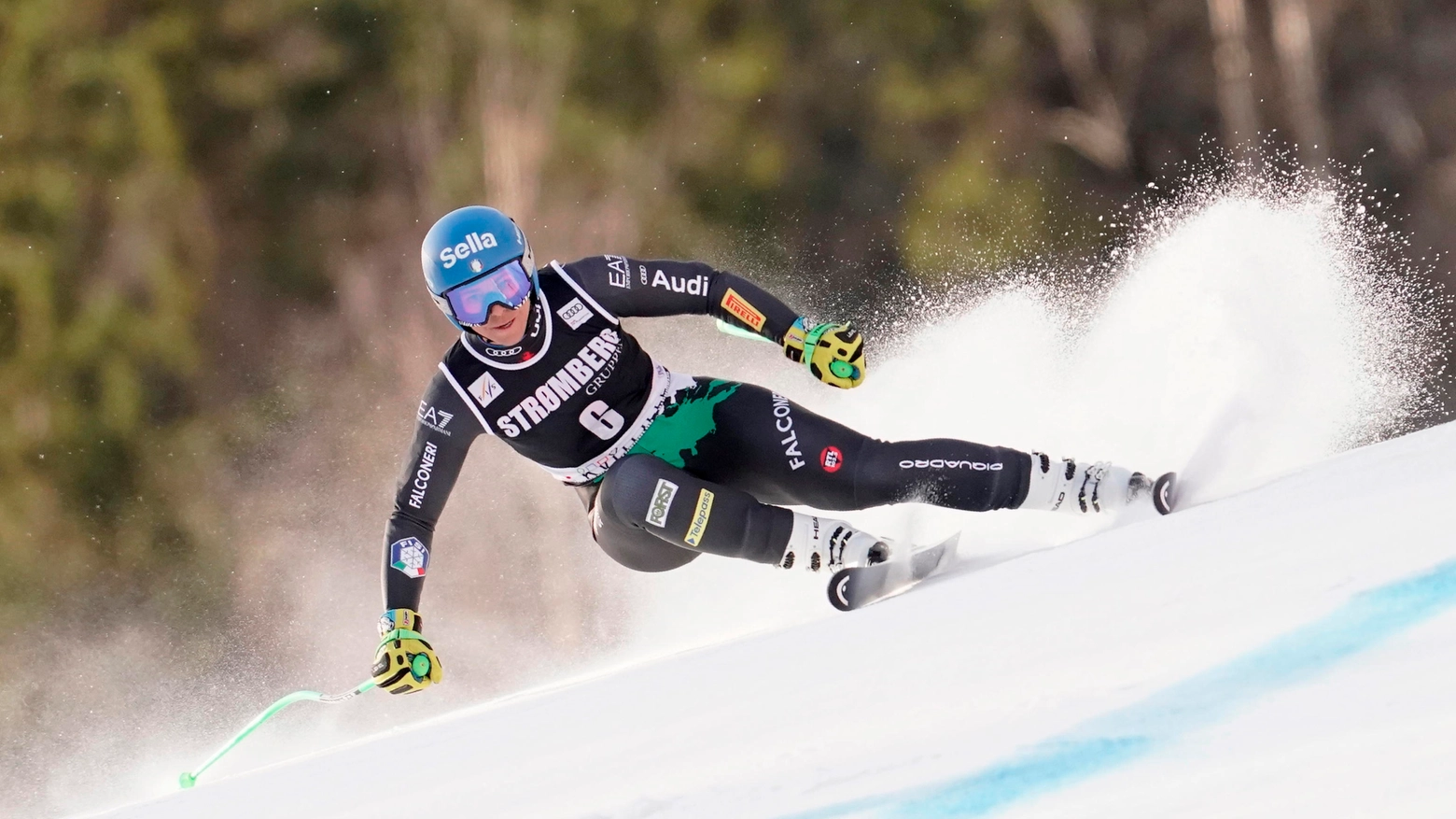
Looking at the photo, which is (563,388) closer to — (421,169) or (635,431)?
(635,431)

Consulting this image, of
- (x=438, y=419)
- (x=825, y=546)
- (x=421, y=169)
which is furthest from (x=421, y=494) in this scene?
(x=421, y=169)

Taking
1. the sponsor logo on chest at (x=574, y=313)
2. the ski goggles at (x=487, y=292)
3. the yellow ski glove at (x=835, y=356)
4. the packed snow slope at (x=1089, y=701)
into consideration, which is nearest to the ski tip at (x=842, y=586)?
the packed snow slope at (x=1089, y=701)

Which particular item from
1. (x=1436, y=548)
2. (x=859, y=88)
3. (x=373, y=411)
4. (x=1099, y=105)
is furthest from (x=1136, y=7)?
(x=1436, y=548)

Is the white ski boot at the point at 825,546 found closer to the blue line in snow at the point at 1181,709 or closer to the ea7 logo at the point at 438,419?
the ea7 logo at the point at 438,419

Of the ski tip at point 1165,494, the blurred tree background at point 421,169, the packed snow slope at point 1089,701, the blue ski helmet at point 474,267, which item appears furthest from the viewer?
the blurred tree background at point 421,169

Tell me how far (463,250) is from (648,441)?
682mm

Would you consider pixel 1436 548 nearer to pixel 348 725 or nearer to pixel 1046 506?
pixel 1046 506

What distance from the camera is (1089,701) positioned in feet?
6.18

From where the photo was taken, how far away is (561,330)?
11.7 feet

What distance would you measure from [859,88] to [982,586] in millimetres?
14518

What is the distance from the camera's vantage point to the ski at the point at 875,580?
11.1ft

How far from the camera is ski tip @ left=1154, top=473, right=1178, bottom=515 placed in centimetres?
320

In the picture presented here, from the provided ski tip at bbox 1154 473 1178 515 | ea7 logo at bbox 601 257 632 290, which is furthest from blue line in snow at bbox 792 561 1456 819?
ea7 logo at bbox 601 257 632 290

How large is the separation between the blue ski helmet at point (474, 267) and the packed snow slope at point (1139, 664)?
3.18 ft
